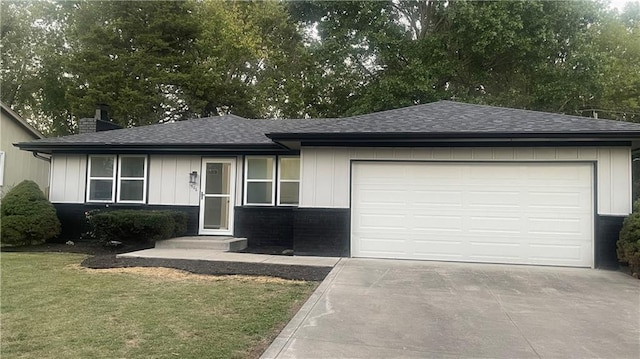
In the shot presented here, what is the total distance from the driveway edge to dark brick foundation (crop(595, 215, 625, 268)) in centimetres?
531

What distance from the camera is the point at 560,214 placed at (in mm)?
8461

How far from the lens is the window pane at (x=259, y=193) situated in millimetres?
11055

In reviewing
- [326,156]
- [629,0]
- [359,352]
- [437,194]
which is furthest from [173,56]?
[629,0]

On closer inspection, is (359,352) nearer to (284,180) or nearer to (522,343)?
(522,343)

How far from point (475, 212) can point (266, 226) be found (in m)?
5.13

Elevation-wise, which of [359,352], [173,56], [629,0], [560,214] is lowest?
[359,352]

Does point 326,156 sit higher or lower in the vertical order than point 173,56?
lower

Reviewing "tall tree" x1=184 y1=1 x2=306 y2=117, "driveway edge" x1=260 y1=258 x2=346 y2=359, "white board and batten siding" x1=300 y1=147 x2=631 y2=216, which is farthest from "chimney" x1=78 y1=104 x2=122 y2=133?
"driveway edge" x1=260 y1=258 x2=346 y2=359

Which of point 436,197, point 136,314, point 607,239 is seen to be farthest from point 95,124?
point 607,239

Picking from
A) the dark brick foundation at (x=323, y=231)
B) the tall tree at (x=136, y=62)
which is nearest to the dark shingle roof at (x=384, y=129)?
the dark brick foundation at (x=323, y=231)

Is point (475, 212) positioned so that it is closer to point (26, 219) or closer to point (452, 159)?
point (452, 159)

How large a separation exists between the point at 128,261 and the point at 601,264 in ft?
30.4

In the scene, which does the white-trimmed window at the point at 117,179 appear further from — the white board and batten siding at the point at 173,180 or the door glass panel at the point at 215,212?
the door glass panel at the point at 215,212

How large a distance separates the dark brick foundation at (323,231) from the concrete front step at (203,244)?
187 centimetres
